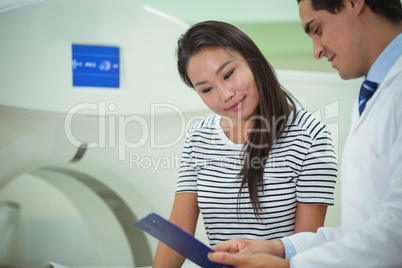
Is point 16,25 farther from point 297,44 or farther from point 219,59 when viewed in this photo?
point 297,44

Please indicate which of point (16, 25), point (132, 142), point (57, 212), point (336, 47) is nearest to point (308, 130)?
point (336, 47)

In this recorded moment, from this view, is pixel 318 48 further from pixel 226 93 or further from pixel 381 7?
pixel 226 93

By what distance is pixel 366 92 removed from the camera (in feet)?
2.67

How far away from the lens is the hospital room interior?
1.22 meters

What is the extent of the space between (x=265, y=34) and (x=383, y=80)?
144 centimetres

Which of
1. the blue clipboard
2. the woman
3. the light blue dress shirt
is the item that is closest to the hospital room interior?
the woman

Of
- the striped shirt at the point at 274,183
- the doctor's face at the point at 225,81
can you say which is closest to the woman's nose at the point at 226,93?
the doctor's face at the point at 225,81

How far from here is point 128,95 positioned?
4.30ft

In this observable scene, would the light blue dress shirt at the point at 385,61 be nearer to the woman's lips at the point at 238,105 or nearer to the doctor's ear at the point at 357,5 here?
the doctor's ear at the point at 357,5

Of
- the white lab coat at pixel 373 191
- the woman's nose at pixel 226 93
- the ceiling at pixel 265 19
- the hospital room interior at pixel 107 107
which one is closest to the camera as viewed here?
the white lab coat at pixel 373 191

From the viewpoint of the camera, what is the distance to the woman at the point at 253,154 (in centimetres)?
109

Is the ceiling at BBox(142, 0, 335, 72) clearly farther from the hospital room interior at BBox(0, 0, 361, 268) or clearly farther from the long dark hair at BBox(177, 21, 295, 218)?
the long dark hair at BBox(177, 21, 295, 218)

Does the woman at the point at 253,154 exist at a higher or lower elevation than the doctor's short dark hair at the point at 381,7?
lower

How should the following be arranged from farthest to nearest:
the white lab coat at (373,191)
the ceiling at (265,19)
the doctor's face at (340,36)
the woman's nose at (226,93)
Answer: the ceiling at (265,19) < the woman's nose at (226,93) < the doctor's face at (340,36) < the white lab coat at (373,191)
